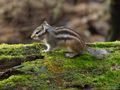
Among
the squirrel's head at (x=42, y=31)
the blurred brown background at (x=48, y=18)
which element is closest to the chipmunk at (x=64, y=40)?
the squirrel's head at (x=42, y=31)

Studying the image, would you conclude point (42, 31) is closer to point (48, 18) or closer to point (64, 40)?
point (64, 40)

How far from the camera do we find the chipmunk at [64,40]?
6152 millimetres

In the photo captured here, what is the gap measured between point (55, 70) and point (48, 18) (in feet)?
30.1

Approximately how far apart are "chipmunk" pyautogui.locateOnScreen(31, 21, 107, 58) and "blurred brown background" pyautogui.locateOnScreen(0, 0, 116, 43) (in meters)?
6.71

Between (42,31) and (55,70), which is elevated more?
(42,31)

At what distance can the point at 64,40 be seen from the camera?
6207mm

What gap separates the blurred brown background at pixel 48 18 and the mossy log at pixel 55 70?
22.8ft

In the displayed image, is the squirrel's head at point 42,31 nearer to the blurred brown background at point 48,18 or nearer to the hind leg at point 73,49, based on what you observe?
the hind leg at point 73,49

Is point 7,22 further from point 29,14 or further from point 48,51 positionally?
point 48,51

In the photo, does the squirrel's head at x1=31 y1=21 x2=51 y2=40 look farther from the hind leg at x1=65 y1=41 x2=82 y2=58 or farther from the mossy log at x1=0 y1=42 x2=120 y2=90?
the hind leg at x1=65 y1=41 x2=82 y2=58

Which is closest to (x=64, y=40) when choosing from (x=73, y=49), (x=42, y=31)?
(x=73, y=49)

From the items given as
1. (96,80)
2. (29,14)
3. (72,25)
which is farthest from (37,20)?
(96,80)

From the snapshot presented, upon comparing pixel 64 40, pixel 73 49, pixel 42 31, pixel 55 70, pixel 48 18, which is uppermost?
pixel 48 18

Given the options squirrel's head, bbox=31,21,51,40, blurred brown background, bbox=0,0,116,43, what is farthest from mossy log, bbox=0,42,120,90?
blurred brown background, bbox=0,0,116,43
